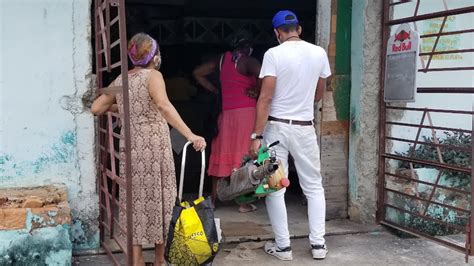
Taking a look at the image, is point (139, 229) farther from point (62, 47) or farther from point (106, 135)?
point (62, 47)

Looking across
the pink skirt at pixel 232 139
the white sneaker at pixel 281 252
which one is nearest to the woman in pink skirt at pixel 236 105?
the pink skirt at pixel 232 139

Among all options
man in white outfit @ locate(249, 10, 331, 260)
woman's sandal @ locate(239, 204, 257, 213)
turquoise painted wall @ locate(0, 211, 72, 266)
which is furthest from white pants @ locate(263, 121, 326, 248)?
turquoise painted wall @ locate(0, 211, 72, 266)

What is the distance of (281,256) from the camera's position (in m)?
4.43

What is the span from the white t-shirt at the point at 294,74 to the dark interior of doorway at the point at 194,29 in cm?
318

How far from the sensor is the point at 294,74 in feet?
14.0

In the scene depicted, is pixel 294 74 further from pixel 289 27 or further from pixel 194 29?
pixel 194 29

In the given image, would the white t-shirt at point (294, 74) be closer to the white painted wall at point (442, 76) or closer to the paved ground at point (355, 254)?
the paved ground at point (355, 254)

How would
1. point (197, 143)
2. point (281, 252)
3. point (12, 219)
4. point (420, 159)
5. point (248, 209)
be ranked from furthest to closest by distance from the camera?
point (248, 209), point (420, 159), point (281, 252), point (12, 219), point (197, 143)

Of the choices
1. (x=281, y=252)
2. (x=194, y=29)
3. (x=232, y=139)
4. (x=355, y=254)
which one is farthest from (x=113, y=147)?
(x=194, y=29)

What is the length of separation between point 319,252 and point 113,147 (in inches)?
68.2

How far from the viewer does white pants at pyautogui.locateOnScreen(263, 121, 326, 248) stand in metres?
4.36

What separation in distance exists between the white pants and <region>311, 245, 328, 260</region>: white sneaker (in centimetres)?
3

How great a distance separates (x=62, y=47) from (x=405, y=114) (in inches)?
121

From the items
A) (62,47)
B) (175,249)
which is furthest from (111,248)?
(62,47)
